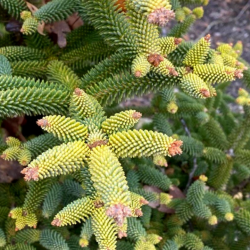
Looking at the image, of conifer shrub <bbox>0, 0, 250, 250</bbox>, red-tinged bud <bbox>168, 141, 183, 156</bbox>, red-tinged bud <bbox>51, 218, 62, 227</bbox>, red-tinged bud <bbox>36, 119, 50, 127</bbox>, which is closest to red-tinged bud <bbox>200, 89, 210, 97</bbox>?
conifer shrub <bbox>0, 0, 250, 250</bbox>

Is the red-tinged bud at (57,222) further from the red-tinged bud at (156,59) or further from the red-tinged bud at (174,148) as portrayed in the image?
the red-tinged bud at (156,59)

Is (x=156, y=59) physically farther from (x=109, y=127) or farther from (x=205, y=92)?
(x=109, y=127)

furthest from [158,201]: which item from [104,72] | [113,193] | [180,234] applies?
[113,193]

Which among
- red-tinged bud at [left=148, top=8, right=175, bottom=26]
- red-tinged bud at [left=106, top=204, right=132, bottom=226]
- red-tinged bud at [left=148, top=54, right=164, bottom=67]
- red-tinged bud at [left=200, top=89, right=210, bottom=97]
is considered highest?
red-tinged bud at [left=148, top=8, right=175, bottom=26]

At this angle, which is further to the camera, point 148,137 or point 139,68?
point 139,68

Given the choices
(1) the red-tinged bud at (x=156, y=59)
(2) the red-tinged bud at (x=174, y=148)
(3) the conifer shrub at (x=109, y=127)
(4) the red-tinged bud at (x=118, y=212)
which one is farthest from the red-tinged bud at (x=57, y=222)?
(1) the red-tinged bud at (x=156, y=59)

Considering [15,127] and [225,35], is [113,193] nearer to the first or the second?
[15,127]

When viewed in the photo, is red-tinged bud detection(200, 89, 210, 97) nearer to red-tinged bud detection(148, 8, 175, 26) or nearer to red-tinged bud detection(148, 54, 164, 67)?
red-tinged bud detection(148, 54, 164, 67)

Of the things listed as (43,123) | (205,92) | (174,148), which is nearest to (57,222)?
(43,123)
